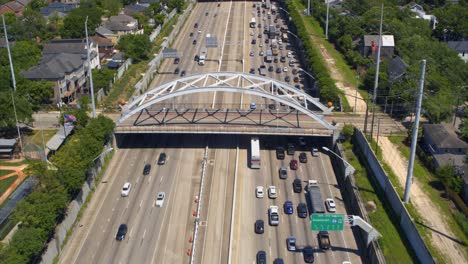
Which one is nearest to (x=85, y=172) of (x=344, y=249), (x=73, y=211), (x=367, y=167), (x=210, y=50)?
(x=73, y=211)

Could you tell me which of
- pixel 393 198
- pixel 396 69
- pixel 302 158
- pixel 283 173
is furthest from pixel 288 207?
pixel 396 69

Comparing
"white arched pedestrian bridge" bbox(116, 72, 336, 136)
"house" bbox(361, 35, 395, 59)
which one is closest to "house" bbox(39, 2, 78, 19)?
"white arched pedestrian bridge" bbox(116, 72, 336, 136)

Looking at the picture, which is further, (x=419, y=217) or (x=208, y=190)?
(x=208, y=190)

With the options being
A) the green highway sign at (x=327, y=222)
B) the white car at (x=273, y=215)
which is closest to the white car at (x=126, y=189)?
the white car at (x=273, y=215)

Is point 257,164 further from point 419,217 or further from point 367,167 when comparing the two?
point 419,217

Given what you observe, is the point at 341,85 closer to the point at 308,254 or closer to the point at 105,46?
the point at 308,254
